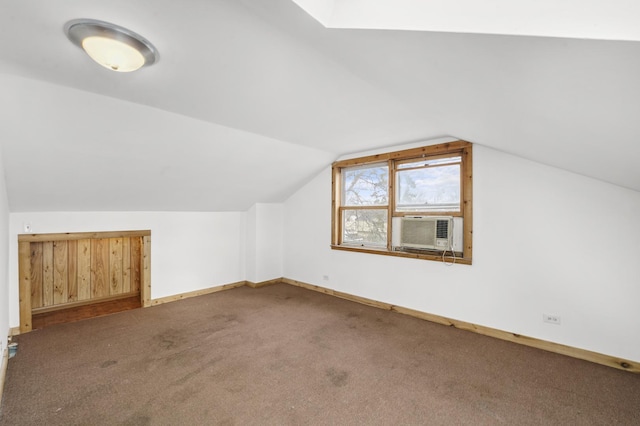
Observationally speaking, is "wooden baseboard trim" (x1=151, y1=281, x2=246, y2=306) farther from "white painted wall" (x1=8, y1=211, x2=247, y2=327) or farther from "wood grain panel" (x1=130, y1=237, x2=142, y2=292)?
"wood grain panel" (x1=130, y1=237, x2=142, y2=292)

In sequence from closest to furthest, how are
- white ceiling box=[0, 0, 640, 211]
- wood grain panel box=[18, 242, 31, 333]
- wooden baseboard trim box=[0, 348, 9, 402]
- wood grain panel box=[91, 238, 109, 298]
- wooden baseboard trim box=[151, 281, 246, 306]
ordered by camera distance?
white ceiling box=[0, 0, 640, 211], wooden baseboard trim box=[0, 348, 9, 402], wood grain panel box=[18, 242, 31, 333], wooden baseboard trim box=[151, 281, 246, 306], wood grain panel box=[91, 238, 109, 298]

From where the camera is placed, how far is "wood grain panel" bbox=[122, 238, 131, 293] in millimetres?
4797

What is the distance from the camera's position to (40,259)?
13.2 ft

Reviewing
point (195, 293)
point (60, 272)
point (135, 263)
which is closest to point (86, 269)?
point (60, 272)

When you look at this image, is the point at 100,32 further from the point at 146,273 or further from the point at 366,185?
the point at 366,185

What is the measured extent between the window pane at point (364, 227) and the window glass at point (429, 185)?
425 millimetres

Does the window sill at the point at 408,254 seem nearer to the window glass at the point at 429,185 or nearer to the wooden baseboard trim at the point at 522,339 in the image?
the window glass at the point at 429,185

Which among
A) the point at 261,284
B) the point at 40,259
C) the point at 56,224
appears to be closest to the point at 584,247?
the point at 261,284

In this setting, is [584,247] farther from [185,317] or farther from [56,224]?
[56,224]

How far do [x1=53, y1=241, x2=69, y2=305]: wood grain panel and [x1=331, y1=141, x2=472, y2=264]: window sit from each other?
4.04 meters

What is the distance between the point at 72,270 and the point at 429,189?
17.5ft

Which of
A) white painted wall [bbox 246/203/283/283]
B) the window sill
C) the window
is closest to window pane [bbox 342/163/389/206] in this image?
the window

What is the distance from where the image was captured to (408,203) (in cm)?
397

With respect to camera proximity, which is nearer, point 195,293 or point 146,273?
point 146,273
